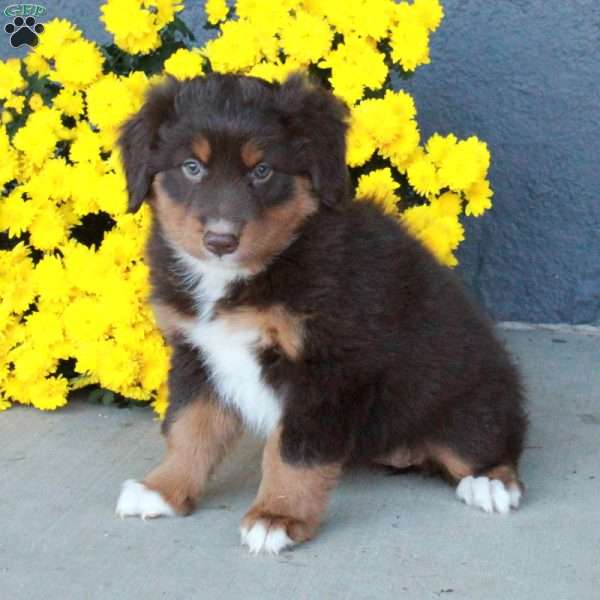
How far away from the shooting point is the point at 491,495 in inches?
133

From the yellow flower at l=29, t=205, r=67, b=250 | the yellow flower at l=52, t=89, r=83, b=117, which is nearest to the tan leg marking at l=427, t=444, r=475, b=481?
the yellow flower at l=29, t=205, r=67, b=250

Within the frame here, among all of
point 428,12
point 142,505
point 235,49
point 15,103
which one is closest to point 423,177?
point 428,12

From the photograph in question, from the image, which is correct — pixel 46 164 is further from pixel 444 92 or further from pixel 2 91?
pixel 444 92

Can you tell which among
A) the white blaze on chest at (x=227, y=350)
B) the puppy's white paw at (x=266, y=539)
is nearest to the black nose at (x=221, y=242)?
the white blaze on chest at (x=227, y=350)

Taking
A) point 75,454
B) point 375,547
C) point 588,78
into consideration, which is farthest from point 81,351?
point 588,78

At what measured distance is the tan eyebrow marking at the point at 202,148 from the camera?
120 inches

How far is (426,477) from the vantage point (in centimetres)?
367

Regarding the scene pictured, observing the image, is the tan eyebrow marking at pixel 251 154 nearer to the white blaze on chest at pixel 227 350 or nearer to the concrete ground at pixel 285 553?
the white blaze on chest at pixel 227 350

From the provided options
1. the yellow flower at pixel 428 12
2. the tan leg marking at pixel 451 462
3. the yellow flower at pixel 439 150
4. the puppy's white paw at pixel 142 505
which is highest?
the yellow flower at pixel 428 12

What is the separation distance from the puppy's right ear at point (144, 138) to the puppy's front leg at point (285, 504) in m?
0.81

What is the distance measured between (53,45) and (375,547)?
234 centimetres

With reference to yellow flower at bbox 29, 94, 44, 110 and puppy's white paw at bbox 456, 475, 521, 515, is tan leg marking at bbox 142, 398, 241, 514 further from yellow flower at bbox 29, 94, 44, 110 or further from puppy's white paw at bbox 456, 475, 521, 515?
yellow flower at bbox 29, 94, 44, 110

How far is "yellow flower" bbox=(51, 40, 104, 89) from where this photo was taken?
420 cm

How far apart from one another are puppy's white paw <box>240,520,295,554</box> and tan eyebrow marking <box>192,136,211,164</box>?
101 centimetres
